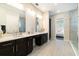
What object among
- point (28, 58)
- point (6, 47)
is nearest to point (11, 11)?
point (6, 47)

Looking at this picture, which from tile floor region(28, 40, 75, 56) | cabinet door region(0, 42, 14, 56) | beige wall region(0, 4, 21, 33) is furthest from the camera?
tile floor region(28, 40, 75, 56)

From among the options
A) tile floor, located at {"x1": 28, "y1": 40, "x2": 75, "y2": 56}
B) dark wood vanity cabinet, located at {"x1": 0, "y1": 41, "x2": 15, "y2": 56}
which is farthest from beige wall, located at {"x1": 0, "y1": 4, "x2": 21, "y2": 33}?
tile floor, located at {"x1": 28, "y1": 40, "x2": 75, "y2": 56}

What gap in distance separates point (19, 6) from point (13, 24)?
976 millimetres

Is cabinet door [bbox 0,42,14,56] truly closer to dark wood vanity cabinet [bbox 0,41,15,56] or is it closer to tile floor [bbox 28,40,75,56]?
dark wood vanity cabinet [bbox 0,41,15,56]

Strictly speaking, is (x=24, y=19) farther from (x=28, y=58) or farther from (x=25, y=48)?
(x=28, y=58)

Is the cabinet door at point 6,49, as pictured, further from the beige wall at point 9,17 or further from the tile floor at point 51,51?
the tile floor at point 51,51

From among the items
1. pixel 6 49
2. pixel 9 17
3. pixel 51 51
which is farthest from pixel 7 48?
pixel 51 51

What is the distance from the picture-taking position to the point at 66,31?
7.89 m

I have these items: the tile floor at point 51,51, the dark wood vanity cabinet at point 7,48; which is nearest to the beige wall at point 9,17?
the dark wood vanity cabinet at point 7,48

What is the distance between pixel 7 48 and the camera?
2283 mm

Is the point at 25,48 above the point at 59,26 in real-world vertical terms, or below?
below

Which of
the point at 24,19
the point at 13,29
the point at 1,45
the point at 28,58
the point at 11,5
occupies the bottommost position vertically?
the point at 28,58

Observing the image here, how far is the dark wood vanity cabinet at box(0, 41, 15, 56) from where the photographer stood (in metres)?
2.13

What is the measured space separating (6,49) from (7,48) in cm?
4
